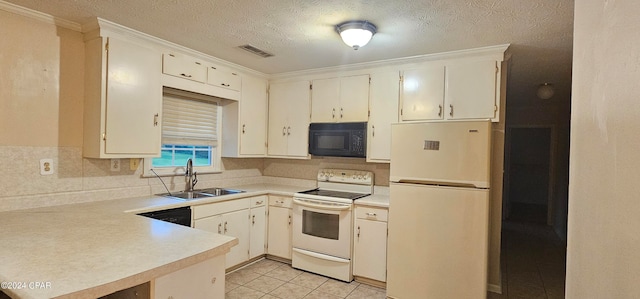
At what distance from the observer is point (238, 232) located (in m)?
3.26

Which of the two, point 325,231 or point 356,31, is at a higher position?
point 356,31

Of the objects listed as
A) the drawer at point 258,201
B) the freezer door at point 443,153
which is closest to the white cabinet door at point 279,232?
the drawer at point 258,201

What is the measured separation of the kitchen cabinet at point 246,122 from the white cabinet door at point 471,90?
222cm

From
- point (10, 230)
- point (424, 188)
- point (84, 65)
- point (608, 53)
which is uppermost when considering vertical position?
point (84, 65)

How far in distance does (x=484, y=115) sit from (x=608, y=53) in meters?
2.45

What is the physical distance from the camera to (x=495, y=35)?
7.98 feet

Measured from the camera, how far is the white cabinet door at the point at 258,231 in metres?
3.46

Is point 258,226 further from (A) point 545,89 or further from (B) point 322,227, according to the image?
(A) point 545,89

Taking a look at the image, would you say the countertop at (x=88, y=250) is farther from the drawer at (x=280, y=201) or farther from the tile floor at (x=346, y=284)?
the drawer at (x=280, y=201)

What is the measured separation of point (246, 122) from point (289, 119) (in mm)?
529

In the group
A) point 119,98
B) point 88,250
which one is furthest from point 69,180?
point 88,250

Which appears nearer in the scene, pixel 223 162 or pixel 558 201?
pixel 223 162

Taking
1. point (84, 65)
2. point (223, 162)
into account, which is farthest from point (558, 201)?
point (84, 65)

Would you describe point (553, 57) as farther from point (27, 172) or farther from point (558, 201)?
point (27, 172)
